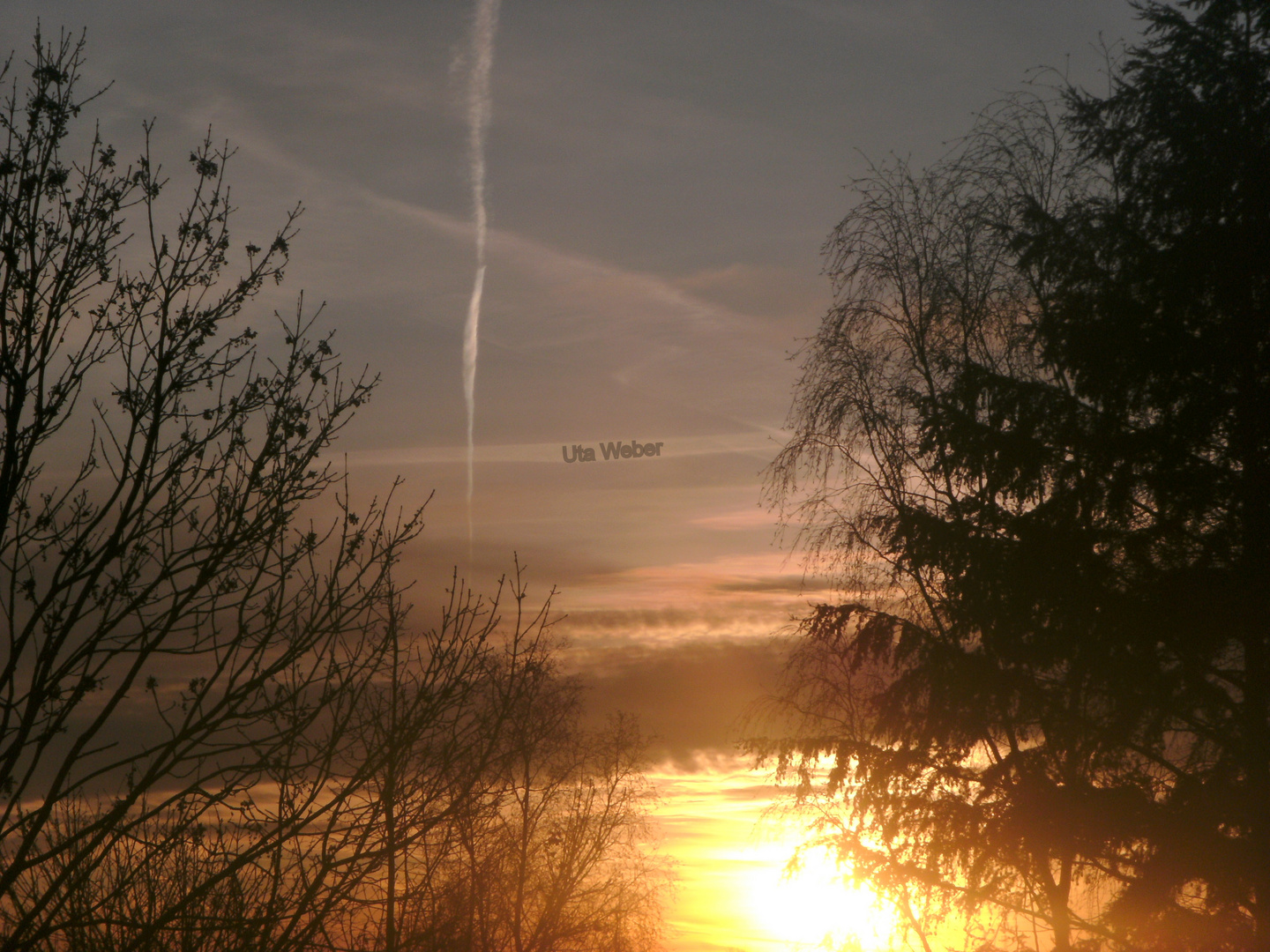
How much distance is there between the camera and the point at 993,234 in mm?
13102

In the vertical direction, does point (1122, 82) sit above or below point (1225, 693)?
above

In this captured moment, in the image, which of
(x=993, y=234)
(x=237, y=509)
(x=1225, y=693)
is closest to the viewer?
(x=237, y=509)

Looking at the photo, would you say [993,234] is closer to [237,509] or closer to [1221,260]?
[1221,260]

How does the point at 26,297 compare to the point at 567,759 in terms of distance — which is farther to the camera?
the point at 567,759

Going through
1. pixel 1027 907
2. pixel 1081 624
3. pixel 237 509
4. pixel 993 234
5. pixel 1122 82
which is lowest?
pixel 1027 907

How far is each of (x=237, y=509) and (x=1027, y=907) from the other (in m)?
9.79

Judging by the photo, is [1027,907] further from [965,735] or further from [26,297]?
[26,297]

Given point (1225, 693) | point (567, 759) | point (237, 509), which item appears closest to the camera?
point (237, 509)

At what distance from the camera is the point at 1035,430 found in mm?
11867

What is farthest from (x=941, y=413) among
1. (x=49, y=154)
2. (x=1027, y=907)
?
(x=49, y=154)

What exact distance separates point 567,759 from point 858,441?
14.3m

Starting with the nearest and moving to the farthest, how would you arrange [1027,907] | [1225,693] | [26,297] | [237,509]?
[26,297] < [237,509] < [1225,693] < [1027,907]

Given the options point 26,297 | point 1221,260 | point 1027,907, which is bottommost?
point 1027,907

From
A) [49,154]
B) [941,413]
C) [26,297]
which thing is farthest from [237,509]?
[941,413]
